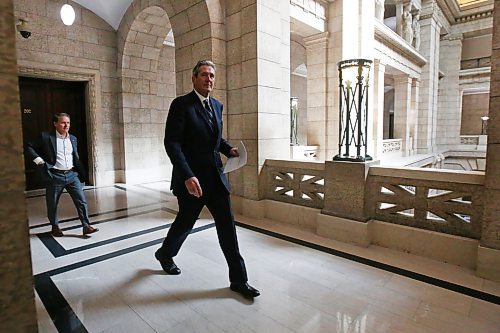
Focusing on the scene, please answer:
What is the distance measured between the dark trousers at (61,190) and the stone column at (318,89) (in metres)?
5.46

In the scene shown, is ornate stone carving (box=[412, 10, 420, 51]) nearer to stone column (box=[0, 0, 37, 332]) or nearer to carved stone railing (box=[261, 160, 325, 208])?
carved stone railing (box=[261, 160, 325, 208])

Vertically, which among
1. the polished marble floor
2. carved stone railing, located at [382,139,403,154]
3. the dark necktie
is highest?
the dark necktie

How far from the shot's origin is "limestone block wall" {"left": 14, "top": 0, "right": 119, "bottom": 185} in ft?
20.0

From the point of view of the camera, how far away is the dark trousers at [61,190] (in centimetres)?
365

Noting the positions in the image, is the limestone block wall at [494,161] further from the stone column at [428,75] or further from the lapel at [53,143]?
the stone column at [428,75]

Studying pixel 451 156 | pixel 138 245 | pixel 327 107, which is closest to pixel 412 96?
pixel 451 156

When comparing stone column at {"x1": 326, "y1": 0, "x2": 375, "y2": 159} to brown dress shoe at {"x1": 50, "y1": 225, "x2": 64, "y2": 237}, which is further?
stone column at {"x1": 326, "y1": 0, "x2": 375, "y2": 159}

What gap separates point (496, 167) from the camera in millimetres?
2529

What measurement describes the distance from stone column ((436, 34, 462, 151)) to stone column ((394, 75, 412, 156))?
204 inches

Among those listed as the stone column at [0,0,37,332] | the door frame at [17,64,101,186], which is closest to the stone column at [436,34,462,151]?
the door frame at [17,64,101,186]

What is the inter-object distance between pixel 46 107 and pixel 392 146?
11.2 m

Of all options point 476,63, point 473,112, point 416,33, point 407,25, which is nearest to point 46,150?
point 407,25

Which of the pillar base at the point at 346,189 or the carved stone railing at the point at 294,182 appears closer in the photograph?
the pillar base at the point at 346,189

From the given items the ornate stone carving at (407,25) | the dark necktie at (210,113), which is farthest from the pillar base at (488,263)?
the ornate stone carving at (407,25)
